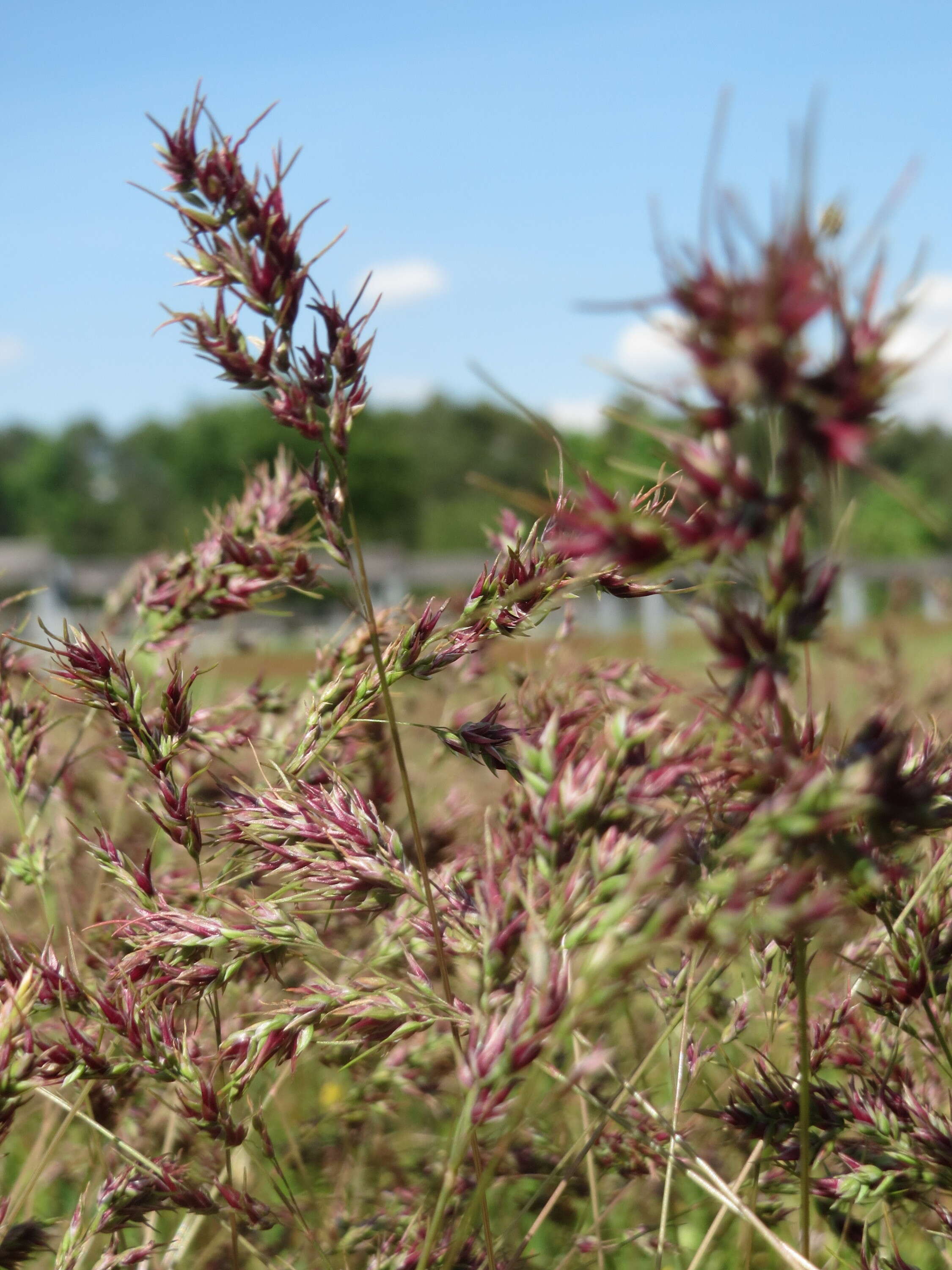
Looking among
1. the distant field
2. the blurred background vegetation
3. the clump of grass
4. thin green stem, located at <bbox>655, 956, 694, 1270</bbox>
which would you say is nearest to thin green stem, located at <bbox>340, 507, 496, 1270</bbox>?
the clump of grass

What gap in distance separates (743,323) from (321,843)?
0.69 metres

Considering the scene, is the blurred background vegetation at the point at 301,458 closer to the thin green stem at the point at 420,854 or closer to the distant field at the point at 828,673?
the distant field at the point at 828,673

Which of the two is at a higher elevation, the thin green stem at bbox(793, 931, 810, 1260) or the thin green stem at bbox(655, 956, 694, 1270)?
the thin green stem at bbox(793, 931, 810, 1260)

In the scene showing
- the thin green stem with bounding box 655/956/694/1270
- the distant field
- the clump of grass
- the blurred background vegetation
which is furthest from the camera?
the blurred background vegetation

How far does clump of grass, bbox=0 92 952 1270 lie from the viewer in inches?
26.0

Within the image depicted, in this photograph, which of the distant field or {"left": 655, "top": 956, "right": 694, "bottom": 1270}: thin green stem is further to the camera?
Answer: the distant field

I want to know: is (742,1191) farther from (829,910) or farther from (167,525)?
(167,525)

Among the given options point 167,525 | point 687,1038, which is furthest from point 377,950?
point 167,525

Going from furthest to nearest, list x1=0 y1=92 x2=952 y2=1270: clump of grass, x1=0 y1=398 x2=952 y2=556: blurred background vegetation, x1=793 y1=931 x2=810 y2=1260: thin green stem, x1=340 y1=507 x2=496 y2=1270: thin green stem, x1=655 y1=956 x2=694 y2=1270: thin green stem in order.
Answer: x1=0 y1=398 x2=952 y2=556: blurred background vegetation → x1=655 y1=956 x2=694 y2=1270: thin green stem → x1=340 y1=507 x2=496 y2=1270: thin green stem → x1=793 y1=931 x2=810 y2=1260: thin green stem → x1=0 y1=92 x2=952 y2=1270: clump of grass

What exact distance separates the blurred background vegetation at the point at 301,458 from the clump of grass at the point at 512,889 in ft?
152

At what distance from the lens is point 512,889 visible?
2.45ft

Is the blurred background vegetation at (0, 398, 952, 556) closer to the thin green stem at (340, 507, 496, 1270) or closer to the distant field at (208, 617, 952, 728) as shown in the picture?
the distant field at (208, 617, 952, 728)

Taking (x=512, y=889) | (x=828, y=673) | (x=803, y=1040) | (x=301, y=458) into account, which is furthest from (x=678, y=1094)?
(x=301, y=458)

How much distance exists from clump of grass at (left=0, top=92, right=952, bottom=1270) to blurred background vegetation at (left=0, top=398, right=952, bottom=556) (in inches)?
1821
